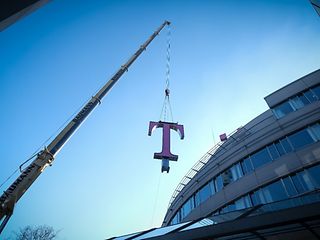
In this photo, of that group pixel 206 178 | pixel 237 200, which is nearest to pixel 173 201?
pixel 206 178

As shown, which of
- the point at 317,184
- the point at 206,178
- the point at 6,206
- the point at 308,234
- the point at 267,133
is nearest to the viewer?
the point at 308,234

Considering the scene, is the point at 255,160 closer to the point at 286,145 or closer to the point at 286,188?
the point at 286,145

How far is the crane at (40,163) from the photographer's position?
8.59 m

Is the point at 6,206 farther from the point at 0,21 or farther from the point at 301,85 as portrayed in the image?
the point at 301,85

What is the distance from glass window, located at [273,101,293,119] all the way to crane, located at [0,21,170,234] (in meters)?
16.2

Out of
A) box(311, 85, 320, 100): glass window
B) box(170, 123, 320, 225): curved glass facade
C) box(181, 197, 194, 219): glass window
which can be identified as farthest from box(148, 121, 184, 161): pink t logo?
box(311, 85, 320, 100): glass window

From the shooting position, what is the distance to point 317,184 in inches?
568

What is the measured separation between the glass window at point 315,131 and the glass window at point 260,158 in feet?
12.2

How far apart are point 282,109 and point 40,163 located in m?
21.0

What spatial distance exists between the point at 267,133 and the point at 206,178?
7.62 metres

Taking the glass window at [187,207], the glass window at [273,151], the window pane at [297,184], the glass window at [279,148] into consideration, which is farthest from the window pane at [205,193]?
the window pane at [297,184]

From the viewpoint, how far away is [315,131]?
56.0 ft

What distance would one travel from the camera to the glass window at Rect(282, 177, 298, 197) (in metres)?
15.2

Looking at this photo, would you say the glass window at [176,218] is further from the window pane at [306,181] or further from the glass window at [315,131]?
the glass window at [315,131]
